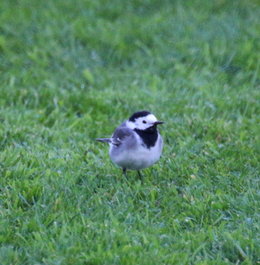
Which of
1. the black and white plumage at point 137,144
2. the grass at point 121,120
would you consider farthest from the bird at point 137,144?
the grass at point 121,120

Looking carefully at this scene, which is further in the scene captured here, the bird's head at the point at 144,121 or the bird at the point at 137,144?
the bird's head at the point at 144,121

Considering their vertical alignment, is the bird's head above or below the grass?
above

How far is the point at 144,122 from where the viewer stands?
5961 millimetres

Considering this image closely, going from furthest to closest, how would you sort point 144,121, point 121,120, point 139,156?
point 121,120 < point 144,121 < point 139,156

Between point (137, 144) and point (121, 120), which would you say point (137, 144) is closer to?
point (137, 144)

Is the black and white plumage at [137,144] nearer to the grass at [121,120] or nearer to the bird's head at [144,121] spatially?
the bird's head at [144,121]

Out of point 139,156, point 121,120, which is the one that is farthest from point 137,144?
point 121,120

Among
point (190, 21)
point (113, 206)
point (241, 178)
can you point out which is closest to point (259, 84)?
point (190, 21)

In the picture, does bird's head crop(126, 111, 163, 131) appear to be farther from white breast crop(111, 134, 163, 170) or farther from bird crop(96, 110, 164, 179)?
white breast crop(111, 134, 163, 170)

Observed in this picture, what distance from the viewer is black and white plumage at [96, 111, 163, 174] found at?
5777mm

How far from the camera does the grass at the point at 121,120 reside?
4.70 metres

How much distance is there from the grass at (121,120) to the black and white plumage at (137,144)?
211 millimetres

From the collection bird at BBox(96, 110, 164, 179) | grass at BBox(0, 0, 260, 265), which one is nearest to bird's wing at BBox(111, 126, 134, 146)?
bird at BBox(96, 110, 164, 179)

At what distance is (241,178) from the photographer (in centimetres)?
594
